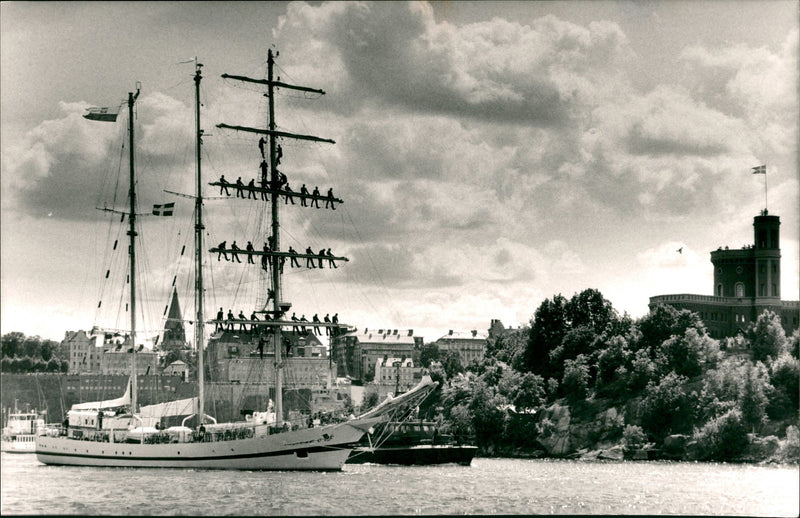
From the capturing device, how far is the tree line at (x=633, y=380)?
58750 mm

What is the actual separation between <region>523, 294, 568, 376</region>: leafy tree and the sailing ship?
3116 cm

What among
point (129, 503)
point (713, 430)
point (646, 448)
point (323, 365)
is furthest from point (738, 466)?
point (323, 365)

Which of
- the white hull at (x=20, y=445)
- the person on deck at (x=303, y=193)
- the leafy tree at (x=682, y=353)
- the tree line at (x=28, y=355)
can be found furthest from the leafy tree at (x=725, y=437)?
the tree line at (x=28, y=355)

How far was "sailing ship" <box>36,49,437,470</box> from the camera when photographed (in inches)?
1745

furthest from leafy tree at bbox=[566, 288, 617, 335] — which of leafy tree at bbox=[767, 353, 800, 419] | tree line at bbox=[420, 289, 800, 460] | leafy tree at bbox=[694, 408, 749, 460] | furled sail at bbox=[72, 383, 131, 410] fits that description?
furled sail at bbox=[72, 383, 131, 410]

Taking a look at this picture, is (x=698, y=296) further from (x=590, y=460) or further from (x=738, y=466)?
(x=738, y=466)

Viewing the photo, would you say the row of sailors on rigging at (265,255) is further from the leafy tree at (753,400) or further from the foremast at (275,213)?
the leafy tree at (753,400)

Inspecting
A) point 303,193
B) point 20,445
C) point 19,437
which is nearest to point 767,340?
point 303,193

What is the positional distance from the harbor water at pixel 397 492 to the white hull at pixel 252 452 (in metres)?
1.09

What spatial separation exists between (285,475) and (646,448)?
26.9 meters

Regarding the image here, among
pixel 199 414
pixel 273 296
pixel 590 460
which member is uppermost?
pixel 273 296

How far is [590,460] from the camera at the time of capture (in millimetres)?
62344

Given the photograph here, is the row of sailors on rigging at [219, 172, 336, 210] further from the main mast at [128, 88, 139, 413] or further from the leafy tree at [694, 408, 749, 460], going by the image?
the leafy tree at [694, 408, 749, 460]

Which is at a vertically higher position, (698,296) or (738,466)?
(698,296)
